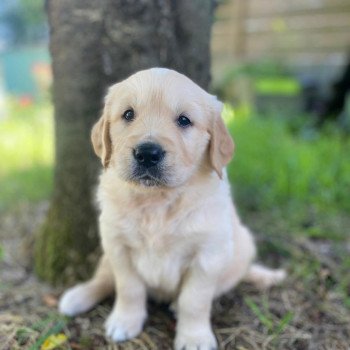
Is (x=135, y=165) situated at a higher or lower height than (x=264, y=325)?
higher

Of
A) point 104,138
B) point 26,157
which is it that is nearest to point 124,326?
point 104,138

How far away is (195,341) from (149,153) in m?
1.04

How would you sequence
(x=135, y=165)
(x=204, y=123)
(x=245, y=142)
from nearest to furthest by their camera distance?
(x=135, y=165)
(x=204, y=123)
(x=245, y=142)

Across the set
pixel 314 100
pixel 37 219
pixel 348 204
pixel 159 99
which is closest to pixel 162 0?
pixel 159 99

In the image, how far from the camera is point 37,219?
12.5 feet

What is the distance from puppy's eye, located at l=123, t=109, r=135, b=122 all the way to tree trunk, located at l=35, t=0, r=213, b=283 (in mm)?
596

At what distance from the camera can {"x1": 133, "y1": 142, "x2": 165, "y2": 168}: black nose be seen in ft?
6.19

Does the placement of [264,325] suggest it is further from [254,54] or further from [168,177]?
[254,54]

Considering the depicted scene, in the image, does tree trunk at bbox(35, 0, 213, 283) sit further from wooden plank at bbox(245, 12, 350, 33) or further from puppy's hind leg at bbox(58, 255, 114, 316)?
wooden plank at bbox(245, 12, 350, 33)

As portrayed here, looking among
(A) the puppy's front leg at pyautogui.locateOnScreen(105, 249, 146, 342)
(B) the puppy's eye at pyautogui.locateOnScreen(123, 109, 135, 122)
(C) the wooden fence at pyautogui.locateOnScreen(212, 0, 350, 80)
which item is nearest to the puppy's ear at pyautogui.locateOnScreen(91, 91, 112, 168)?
(B) the puppy's eye at pyautogui.locateOnScreen(123, 109, 135, 122)

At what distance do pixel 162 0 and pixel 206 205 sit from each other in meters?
1.21

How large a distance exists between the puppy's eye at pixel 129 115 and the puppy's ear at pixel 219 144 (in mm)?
387

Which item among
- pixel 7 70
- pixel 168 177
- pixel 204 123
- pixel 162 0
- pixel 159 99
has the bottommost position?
pixel 7 70

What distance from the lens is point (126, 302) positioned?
2.38 meters
